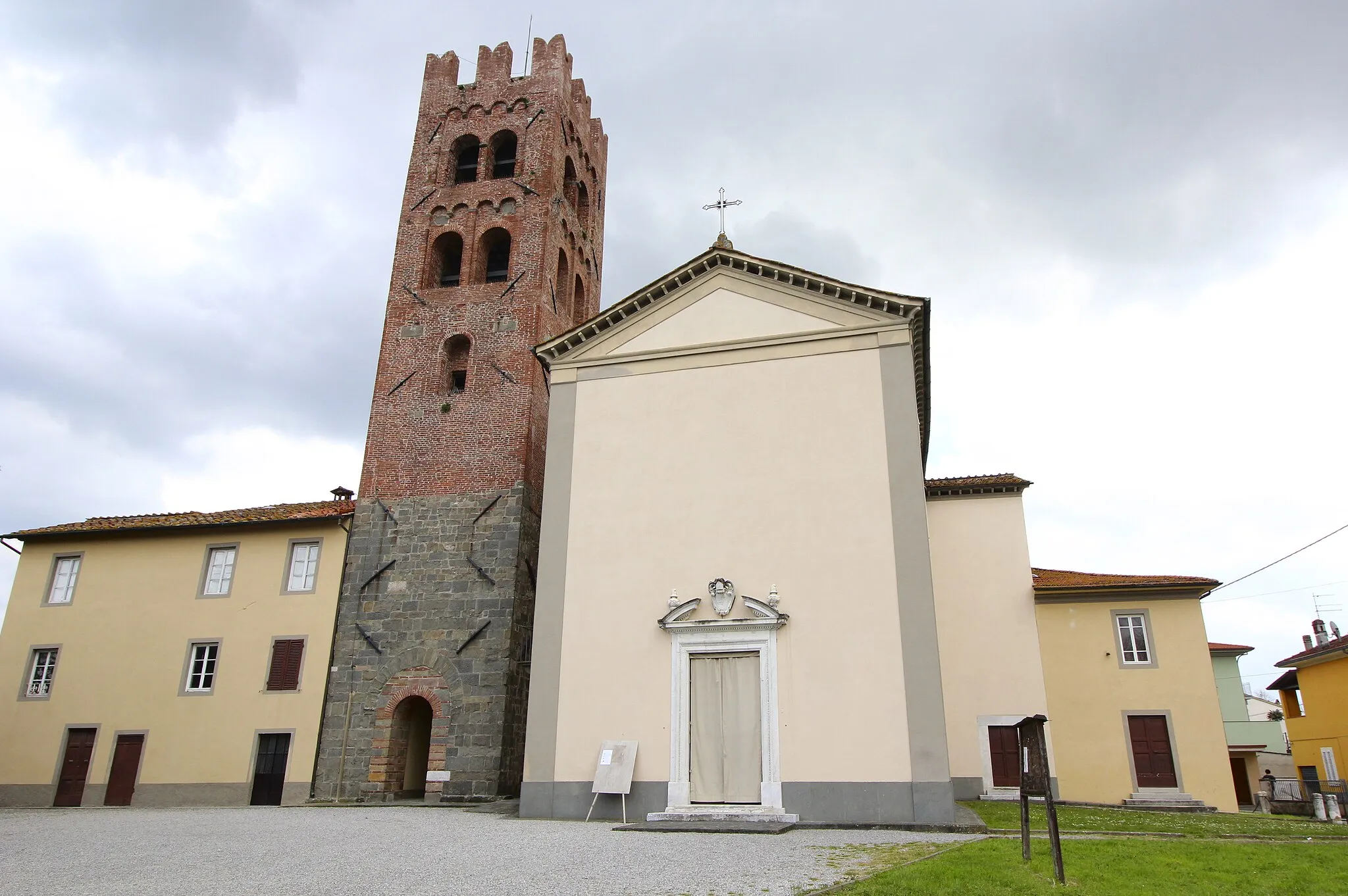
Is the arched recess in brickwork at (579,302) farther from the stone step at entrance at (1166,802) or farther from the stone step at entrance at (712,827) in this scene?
the stone step at entrance at (1166,802)

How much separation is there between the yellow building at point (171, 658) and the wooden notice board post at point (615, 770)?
7726 millimetres

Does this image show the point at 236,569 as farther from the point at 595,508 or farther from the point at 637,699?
the point at 637,699

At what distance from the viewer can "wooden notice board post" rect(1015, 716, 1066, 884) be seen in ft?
Answer: 23.7

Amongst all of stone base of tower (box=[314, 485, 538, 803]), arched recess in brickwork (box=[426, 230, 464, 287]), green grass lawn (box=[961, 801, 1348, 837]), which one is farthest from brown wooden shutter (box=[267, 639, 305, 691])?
green grass lawn (box=[961, 801, 1348, 837])

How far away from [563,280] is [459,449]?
243 inches

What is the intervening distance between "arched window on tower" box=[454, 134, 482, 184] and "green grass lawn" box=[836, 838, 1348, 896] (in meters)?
20.9

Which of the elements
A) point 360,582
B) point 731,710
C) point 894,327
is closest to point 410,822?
point 731,710

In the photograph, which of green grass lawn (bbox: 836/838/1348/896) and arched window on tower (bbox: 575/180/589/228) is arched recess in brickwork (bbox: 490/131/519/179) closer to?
arched window on tower (bbox: 575/180/589/228)

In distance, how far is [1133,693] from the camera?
19.5 metres

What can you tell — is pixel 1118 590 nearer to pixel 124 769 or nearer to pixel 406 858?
pixel 406 858

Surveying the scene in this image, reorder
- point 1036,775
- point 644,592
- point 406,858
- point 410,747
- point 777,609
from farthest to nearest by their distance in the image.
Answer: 1. point 410,747
2. point 644,592
3. point 777,609
4. point 406,858
5. point 1036,775

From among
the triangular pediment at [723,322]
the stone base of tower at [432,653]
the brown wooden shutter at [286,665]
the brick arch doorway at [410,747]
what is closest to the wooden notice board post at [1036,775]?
the triangular pediment at [723,322]

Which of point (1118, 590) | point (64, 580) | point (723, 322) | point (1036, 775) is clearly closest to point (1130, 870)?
point (1036, 775)

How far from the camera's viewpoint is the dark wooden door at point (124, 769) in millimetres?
18719
